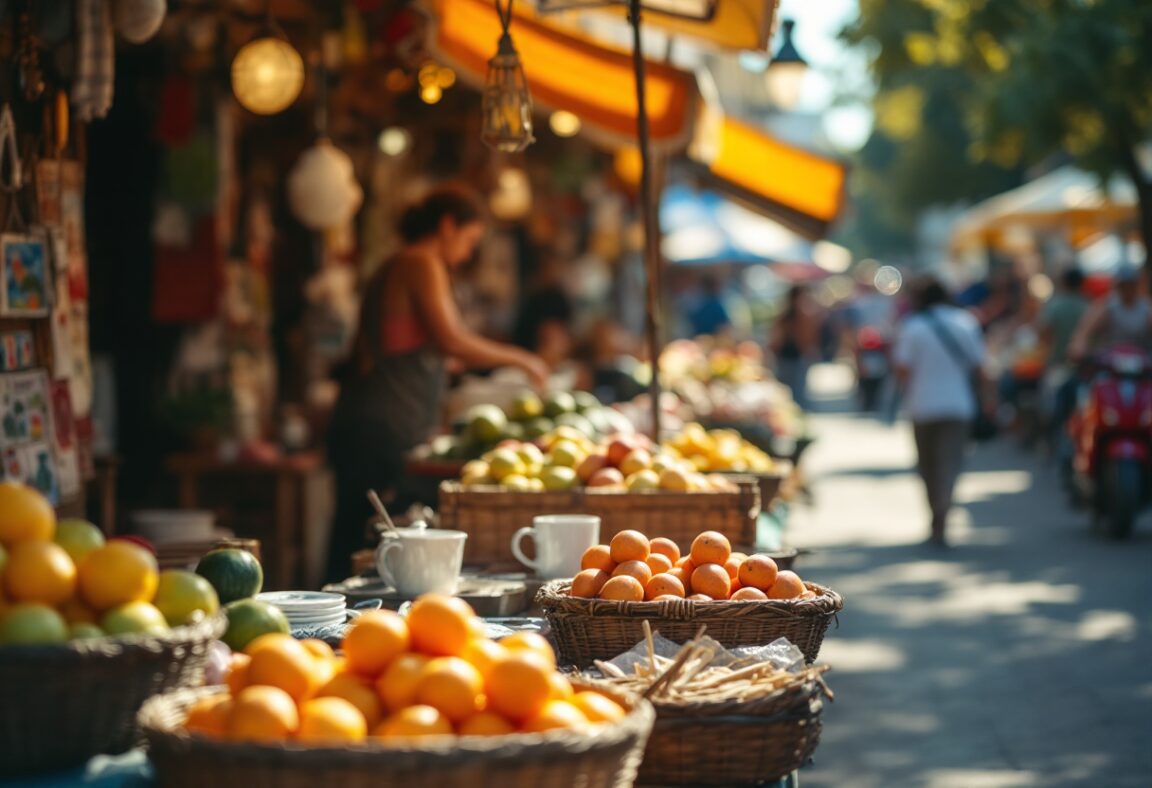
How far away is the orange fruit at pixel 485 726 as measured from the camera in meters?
2.54

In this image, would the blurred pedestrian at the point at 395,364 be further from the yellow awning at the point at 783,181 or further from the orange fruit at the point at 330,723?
the orange fruit at the point at 330,723

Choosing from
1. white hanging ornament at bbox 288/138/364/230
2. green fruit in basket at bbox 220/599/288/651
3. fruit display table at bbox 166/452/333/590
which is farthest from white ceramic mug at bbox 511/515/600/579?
white hanging ornament at bbox 288/138/364/230

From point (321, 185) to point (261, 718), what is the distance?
7637mm

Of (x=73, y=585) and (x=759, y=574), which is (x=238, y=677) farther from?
(x=759, y=574)

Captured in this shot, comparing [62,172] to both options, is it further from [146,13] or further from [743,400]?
[743,400]

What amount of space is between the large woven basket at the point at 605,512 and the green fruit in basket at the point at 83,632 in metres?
2.64

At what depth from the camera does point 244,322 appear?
10.8 m

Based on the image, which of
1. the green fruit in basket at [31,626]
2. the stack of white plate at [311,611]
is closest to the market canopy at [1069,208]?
the stack of white plate at [311,611]

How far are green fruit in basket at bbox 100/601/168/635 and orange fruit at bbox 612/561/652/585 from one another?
1.36m

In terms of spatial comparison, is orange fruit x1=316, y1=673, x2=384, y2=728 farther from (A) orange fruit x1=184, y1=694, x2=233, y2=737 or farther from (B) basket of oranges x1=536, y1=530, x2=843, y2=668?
(B) basket of oranges x1=536, y1=530, x2=843, y2=668

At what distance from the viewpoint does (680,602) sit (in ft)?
11.9

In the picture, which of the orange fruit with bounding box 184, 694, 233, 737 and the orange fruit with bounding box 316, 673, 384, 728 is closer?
the orange fruit with bounding box 184, 694, 233, 737

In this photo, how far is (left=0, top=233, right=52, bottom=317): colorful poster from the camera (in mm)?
5387

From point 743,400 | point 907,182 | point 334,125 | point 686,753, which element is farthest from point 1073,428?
point 907,182
